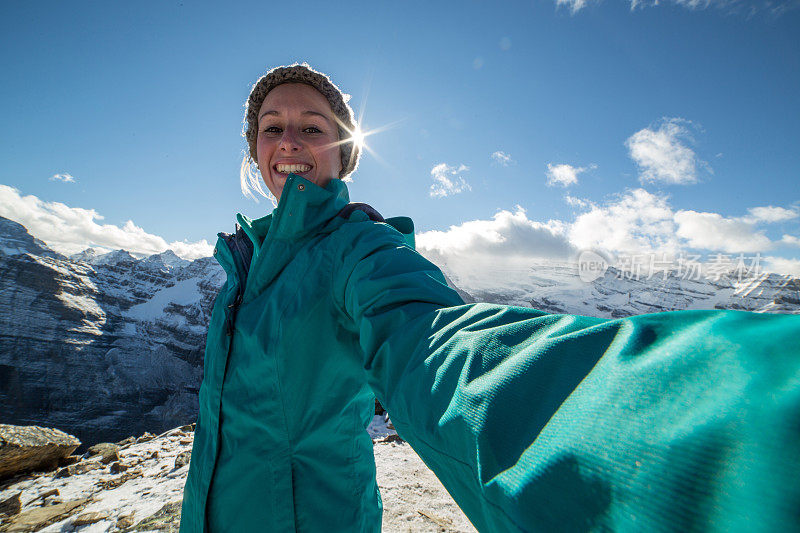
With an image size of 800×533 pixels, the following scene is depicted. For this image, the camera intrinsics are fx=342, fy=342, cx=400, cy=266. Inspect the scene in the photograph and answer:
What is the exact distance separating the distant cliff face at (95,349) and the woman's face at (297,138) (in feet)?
234

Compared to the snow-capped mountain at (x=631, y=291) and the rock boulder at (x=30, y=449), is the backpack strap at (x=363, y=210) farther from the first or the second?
the snow-capped mountain at (x=631, y=291)

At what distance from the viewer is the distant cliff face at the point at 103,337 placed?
66750 mm

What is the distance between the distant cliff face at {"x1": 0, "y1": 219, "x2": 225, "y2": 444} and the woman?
235 ft

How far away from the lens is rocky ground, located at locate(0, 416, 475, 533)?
3.20 metres

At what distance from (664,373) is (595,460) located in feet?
0.46

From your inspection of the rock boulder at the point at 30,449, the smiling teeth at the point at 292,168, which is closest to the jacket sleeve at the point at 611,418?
the smiling teeth at the point at 292,168

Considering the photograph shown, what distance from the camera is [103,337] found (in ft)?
293

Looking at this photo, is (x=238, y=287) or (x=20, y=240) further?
(x=20, y=240)

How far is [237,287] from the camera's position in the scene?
164cm

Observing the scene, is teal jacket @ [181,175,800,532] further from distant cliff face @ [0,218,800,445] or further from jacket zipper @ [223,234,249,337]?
distant cliff face @ [0,218,800,445]

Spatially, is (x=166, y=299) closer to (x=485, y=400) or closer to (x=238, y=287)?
(x=238, y=287)

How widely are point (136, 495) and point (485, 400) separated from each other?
5545 millimetres

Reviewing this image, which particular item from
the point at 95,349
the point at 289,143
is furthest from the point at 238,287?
the point at 95,349

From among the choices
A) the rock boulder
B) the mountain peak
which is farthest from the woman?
the mountain peak
